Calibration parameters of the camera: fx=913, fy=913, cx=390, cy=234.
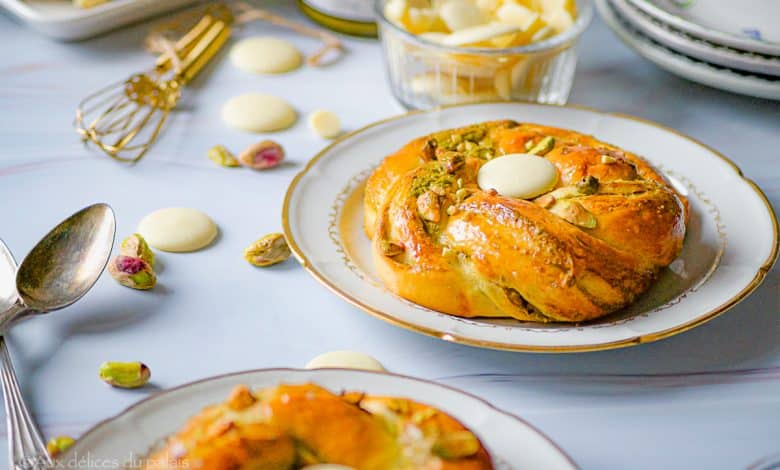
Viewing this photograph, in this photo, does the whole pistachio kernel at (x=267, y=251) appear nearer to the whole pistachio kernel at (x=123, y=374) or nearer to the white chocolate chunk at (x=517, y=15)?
the whole pistachio kernel at (x=123, y=374)

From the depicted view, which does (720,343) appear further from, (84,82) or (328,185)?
(84,82)

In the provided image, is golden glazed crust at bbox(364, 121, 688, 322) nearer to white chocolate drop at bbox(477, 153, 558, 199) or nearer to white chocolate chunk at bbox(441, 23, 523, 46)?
white chocolate drop at bbox(477, 153, 558, 199)

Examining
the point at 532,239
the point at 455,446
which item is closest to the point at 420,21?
the point at 532,239

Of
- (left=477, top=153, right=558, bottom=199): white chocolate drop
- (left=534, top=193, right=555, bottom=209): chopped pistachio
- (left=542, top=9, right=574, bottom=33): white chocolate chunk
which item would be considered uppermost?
(left=542, top=9, right=574, bottom=33): white chocolate chunk

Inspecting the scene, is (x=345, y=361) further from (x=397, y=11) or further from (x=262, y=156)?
(x=397, y=11)

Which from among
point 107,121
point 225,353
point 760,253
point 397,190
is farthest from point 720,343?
point 107,121

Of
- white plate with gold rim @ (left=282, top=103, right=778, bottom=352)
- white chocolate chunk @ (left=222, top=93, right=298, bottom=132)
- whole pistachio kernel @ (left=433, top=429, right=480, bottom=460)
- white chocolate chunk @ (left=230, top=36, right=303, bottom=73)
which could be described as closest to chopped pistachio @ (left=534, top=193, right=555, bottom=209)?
white plate with gold rim @ (left=282, top=103, right=778, bottom=352)
